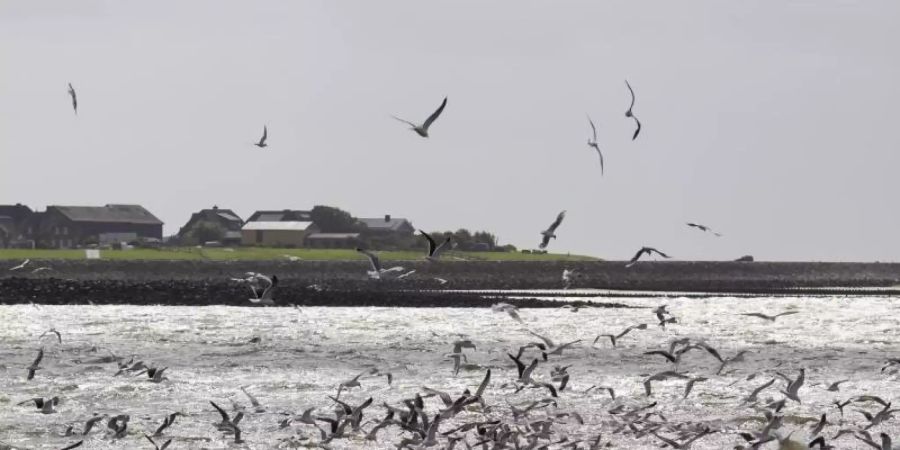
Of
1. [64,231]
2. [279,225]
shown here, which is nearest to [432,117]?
[279,225]

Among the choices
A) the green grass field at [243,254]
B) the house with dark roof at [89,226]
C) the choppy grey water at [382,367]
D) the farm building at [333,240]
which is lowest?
the choppy grey water at [382,367]

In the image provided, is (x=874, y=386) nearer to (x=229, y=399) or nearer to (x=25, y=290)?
(x=229, y=399)

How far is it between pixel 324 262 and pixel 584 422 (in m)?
89.9

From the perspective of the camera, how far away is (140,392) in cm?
2216

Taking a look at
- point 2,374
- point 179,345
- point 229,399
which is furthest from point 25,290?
point 229,399

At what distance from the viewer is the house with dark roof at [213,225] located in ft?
505

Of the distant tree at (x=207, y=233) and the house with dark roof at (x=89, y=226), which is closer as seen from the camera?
the distant tree at (x=207, y=233)

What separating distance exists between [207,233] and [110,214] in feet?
71.4

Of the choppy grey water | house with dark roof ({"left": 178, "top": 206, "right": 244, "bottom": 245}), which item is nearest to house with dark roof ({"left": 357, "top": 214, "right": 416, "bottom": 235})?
house with dark roof ({"left": 178, "top": 206, "right": 244, "bottom": 245})

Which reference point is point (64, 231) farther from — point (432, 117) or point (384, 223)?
point (432, 117)

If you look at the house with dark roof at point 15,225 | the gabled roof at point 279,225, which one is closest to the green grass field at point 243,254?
the gabled roof at point 279,225

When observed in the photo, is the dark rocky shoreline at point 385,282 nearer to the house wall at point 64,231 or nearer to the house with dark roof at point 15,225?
the house with dark roof at point 15,225

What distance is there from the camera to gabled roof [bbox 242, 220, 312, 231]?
15662cm

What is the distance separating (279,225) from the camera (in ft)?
521
